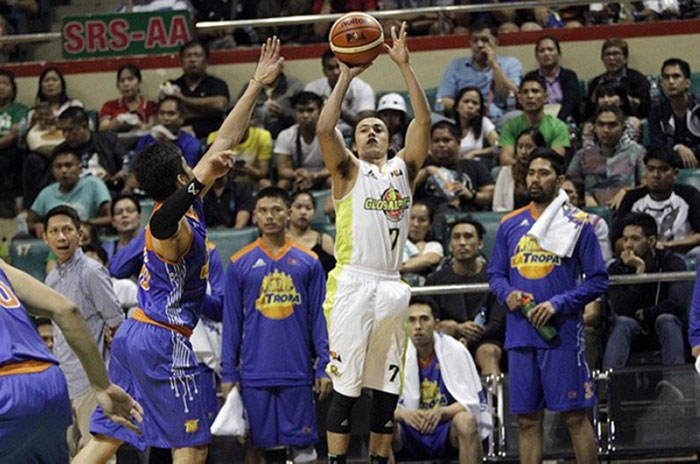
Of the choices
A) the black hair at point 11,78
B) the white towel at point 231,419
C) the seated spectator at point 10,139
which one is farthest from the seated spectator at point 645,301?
the black hair at point 11,78

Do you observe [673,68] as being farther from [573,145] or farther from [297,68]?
[297,68]

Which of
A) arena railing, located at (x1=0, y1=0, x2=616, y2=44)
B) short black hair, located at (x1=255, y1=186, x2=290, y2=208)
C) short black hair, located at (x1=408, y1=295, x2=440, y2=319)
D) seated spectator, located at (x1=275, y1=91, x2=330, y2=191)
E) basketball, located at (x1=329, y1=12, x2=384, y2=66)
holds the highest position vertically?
arena railing, located at (x1=0, y1=0, x2=616, y2=44)

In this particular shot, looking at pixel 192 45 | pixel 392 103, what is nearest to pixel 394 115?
pixel 392 103

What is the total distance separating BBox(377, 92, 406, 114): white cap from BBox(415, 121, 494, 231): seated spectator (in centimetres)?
57

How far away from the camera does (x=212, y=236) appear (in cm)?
1115

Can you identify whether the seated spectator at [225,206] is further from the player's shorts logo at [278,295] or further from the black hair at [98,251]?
the player's shorts logo at [278,295]

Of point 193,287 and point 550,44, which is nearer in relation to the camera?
point 193,287

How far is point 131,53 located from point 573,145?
5054 millimetres

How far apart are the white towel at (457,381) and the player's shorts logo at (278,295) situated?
90 centimetres

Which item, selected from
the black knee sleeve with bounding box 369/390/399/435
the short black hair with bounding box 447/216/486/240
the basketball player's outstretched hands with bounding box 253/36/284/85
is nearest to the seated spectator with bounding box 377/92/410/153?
the short black hair with bounding box 447/216/486/240

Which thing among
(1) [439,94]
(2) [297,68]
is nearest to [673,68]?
(1) [439,94]

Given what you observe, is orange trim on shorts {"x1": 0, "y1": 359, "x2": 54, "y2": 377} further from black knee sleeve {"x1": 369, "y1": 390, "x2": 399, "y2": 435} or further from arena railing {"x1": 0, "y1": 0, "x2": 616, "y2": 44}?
arena railing {"x1": 0, "y1": 0, "x2": 616, "y2": 44}

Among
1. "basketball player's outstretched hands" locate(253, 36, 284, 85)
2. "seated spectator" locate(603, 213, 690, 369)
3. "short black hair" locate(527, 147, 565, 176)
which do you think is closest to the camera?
"basketball player's outstretched hands" locate(253, 36, 284, 85)

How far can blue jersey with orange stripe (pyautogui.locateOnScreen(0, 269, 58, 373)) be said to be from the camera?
16.7 feet
